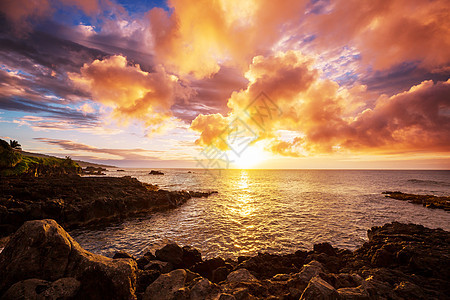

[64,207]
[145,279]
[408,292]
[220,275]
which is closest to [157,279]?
[145,279]

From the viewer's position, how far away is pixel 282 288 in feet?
25.2

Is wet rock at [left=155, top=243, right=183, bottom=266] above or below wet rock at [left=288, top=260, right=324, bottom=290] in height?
below

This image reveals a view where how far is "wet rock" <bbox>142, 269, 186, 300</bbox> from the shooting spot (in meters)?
6.46

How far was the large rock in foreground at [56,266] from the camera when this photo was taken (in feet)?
19.4

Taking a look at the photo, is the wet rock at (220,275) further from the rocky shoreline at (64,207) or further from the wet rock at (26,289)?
the rocky shoreline at (64,207)

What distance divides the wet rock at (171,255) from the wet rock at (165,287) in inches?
192

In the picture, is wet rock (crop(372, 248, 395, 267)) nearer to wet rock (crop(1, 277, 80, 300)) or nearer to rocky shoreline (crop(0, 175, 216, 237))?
wet rock (crop(1, 277, 80, 300))

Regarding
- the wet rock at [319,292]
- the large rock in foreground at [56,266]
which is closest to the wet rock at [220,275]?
the large rock in foreground at [56,266]

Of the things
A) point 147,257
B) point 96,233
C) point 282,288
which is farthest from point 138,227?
point 282,288

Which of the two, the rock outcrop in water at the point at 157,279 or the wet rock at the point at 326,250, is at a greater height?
the rock outcrop in water at the point at 157,279

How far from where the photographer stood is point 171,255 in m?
11.9

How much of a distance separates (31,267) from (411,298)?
14.6 meters

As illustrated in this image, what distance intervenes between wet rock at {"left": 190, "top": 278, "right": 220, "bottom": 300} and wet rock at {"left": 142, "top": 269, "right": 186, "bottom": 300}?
60 centimetres

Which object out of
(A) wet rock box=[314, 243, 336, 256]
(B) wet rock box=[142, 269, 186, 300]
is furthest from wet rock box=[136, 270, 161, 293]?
(A) wet rock box=[314, 243, 336, 256]
